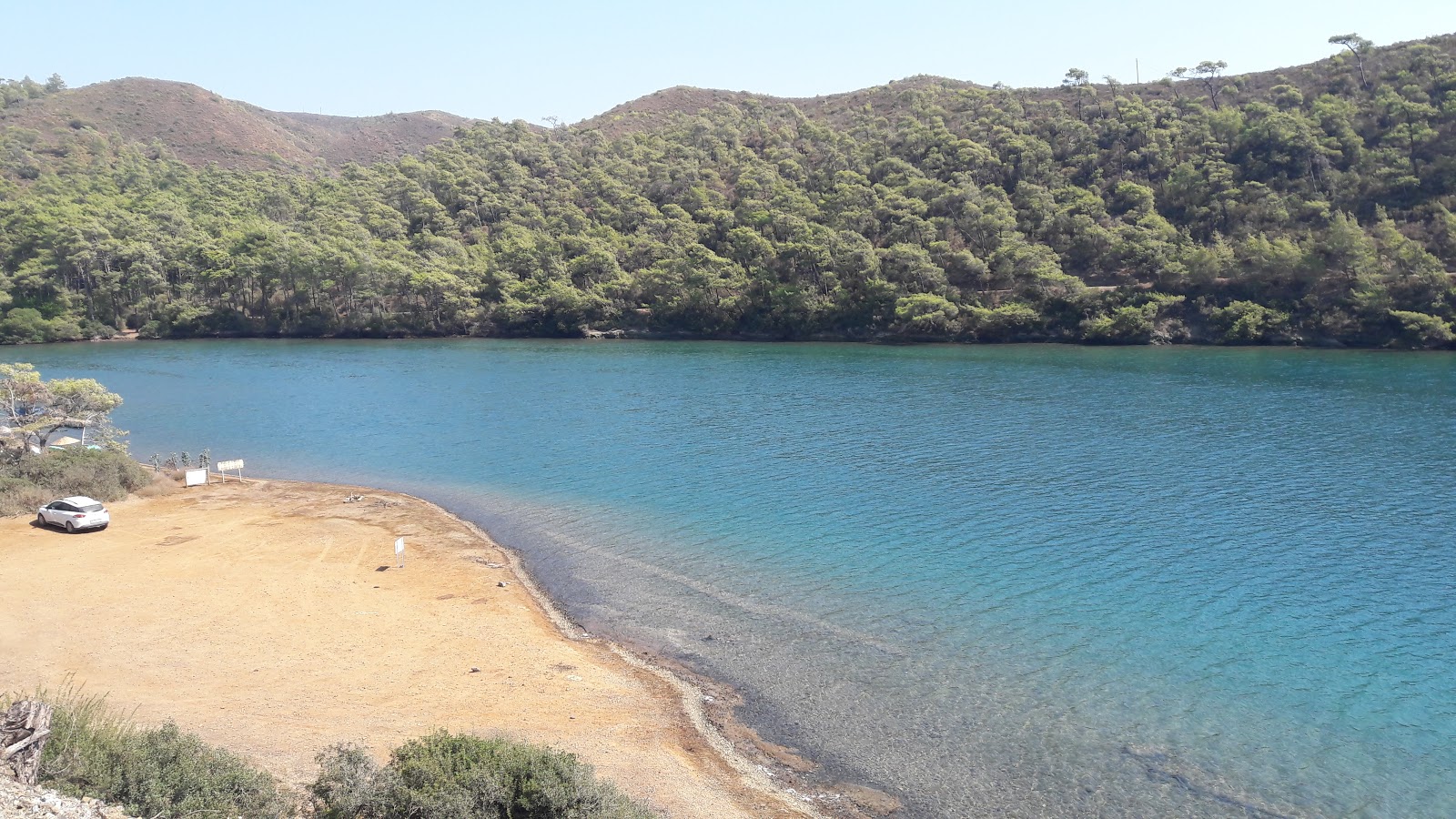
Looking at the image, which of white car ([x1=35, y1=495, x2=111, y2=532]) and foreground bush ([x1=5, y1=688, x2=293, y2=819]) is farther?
white car ([x1=35, y1=495, x2=111, y2=532])

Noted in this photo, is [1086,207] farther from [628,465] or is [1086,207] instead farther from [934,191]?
[628,465]

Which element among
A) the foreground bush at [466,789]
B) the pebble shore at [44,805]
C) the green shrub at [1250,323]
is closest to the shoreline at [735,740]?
the foreground bush at [466,789]

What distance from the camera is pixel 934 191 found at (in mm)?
112625

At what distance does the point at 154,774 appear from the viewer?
41.3 feet

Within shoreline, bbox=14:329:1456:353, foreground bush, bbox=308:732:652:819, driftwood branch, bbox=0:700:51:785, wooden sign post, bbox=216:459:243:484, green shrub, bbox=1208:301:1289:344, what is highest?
green shrub, bbox=1208:301:1289:344

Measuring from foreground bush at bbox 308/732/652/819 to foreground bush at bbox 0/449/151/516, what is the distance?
30811 millimetres

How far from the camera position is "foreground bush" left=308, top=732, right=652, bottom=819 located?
42.2 ft

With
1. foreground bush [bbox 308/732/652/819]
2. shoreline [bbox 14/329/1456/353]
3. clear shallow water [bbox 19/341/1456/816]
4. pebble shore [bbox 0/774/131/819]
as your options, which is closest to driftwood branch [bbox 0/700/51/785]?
pebble shore [bbox 0/774/131/819]

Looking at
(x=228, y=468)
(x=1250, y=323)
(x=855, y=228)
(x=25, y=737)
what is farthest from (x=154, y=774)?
(x=855, y=228)

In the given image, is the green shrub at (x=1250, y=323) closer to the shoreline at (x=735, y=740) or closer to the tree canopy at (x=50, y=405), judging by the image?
the shoreline at (x=735, y=740)

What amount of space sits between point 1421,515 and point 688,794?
1219 inches

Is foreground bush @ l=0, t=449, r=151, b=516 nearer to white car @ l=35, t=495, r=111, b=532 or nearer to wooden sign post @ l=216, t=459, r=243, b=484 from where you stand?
white car @ l=35, t=495, r=111, b=532

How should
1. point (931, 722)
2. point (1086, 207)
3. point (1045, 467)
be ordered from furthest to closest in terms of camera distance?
1. point (1086, 207)
2. point (1045, 467)
3. point (931, 722)

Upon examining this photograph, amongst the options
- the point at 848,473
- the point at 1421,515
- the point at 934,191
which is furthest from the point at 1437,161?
the point at 848,473
